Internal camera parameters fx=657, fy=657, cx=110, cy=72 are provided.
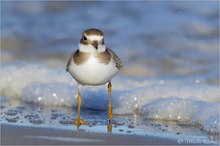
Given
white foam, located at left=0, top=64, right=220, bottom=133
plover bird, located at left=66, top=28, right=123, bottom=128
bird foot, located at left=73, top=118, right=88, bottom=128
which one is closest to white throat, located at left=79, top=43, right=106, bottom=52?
plover bird, located at left=66, top=28, right=123, bottom=128

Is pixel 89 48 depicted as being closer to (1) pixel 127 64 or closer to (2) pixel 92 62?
(2) pixel 92 62

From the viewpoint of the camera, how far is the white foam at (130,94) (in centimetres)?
746

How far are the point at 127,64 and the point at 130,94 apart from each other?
8.29 feet

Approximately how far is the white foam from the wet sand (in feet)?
2.92

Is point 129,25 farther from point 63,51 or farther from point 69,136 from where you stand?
point 69,136

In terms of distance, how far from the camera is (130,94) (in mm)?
8211

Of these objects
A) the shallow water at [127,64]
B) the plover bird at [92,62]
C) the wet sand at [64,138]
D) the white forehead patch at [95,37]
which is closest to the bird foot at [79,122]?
the shallow water at [127,64]

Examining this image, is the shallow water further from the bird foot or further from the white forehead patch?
the white forehead patch

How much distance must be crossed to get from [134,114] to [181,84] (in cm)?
125

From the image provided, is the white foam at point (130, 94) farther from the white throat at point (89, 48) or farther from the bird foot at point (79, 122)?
the white throat at point (89, 48)

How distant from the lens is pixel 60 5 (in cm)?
1389

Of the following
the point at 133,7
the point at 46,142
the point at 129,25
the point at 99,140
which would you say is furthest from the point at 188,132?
the point at 133,7

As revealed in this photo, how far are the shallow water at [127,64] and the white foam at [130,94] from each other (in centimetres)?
1

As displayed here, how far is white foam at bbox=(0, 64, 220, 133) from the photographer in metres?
7.46
